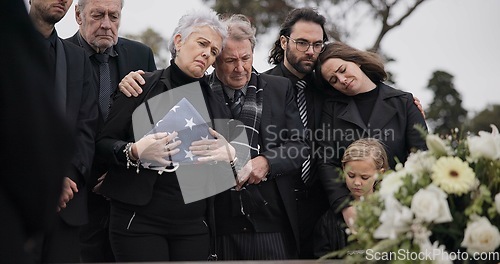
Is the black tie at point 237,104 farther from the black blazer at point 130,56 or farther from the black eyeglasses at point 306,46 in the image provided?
the black blazer at point 130,56

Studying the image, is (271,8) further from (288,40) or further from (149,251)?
(149,251)

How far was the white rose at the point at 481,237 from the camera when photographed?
9.33 feet

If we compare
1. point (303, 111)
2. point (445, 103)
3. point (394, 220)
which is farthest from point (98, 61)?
point (445, 103)

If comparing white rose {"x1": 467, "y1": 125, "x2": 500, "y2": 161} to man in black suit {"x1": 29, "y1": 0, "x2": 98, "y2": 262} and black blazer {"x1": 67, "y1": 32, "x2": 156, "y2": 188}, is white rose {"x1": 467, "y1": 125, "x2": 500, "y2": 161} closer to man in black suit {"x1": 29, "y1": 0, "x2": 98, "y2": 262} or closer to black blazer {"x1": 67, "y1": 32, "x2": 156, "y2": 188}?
man in black suit {"x1": 29, "y1": 0, "x2": 98, "y2": 262}

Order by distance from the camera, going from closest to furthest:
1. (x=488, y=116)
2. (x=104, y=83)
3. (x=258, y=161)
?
(x=258, y=161) < (x=104, y=83) < (x=488, y=116)

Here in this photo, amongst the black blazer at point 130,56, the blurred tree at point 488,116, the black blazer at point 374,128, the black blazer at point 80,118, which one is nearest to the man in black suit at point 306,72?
the black blazer at point 374,128

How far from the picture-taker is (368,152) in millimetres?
4816

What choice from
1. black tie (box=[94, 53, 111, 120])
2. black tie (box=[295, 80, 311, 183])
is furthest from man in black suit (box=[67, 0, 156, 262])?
black tie (box=[295, 80, 311, 183])

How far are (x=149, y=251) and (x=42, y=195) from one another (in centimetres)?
267

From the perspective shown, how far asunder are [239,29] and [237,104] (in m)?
0.49

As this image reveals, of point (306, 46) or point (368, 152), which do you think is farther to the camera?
point (306, 46)

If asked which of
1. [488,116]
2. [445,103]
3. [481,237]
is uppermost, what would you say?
[445,103]

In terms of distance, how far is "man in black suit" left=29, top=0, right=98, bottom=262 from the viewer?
4.30m

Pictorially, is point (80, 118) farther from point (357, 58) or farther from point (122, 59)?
point (357, 58)
